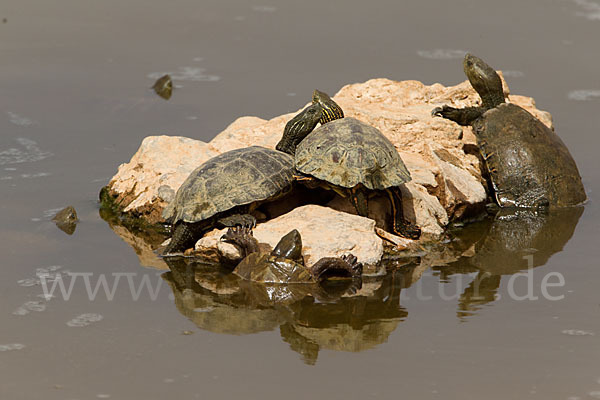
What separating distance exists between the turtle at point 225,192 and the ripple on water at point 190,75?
4.51m

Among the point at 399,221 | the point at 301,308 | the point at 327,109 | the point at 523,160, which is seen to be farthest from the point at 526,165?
the point at 301,308

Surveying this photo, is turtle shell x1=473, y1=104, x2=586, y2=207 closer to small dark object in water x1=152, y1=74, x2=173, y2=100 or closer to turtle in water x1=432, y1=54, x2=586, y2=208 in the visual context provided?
turtle in water x1=432, y1=54, x2=586, y2=208

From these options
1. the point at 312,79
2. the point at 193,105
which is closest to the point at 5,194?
the point at 193,105

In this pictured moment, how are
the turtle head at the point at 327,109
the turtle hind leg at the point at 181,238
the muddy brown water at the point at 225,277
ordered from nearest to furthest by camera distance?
1. the muddy brown water at the point at 225,277
2. the turtle hind leg at the point at 181,238
3. the turtle head at the point at 327,109

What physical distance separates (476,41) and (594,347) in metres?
7.90

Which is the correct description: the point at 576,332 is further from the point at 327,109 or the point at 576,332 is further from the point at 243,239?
the point at 327,109

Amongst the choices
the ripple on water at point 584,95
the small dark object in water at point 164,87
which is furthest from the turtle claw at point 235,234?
the ripple on water at point 584,95

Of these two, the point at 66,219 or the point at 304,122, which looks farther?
the point at 66,219

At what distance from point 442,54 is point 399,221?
5.68 metres

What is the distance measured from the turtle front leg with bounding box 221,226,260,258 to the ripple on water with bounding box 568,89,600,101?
6.06 metres

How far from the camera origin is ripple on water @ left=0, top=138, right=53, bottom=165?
8633 millimetres

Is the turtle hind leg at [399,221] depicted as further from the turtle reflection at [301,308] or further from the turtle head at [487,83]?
the turtle head at [487,83]

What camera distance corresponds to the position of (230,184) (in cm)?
655

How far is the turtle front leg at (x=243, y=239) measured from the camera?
6.24 metres
